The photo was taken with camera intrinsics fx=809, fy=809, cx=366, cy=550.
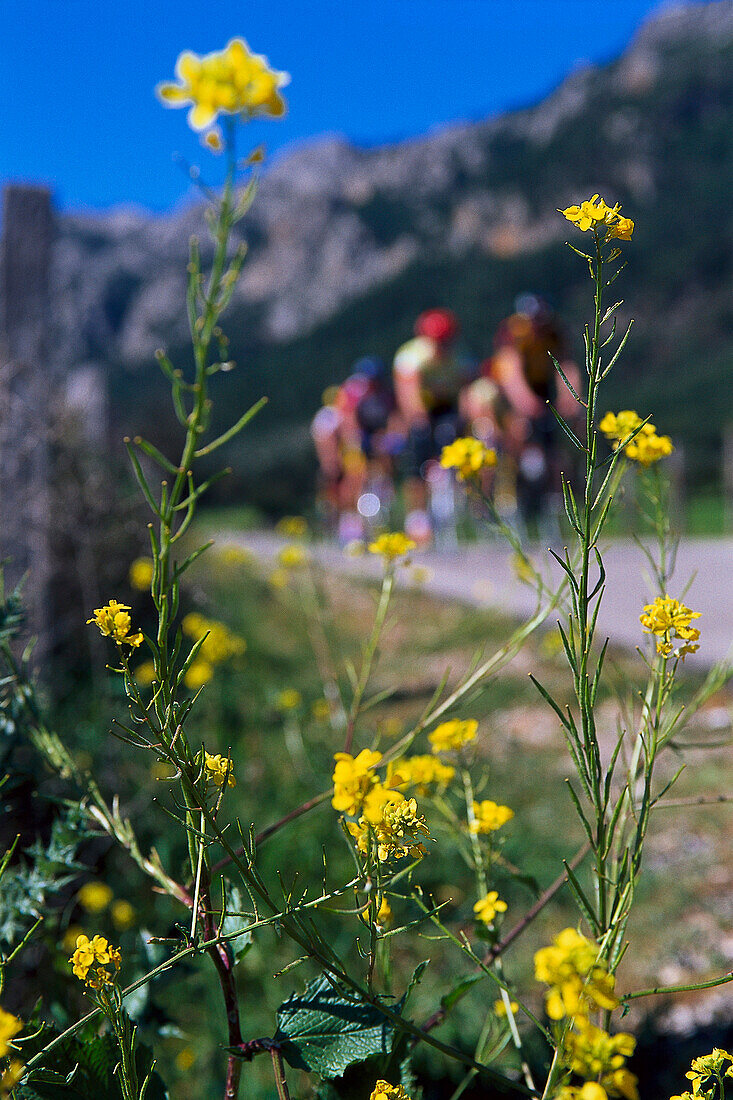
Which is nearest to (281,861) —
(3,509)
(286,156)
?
(3,509)

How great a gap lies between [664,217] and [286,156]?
84.7m

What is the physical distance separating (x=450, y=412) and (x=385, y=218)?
367ft

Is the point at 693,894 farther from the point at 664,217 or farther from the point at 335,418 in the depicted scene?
the point at 664,217

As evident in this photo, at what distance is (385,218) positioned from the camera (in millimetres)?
112125

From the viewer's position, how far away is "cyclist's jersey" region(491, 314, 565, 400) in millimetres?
8352

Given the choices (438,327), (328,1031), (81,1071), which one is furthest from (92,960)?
(438,327)

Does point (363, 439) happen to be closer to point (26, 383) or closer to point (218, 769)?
point (26, 383)

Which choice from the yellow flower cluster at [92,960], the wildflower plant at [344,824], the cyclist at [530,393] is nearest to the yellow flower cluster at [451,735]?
the wildflower plant at [344,824]

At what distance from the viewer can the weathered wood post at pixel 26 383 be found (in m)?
2.39

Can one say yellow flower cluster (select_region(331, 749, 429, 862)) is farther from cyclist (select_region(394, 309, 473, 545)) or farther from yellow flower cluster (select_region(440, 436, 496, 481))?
cyclist (select_region(394, 309, 473, 545))

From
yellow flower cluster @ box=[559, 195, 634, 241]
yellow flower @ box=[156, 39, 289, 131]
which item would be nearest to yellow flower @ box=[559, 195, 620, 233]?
yellow flower cluster @ box=[559, 195, 634, 241]

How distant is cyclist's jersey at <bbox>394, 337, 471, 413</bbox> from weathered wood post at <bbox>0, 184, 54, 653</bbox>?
7039mm

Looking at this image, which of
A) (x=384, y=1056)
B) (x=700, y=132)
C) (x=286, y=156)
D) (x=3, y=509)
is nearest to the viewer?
(x=384, y=1056)

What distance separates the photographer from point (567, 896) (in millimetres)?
2369
